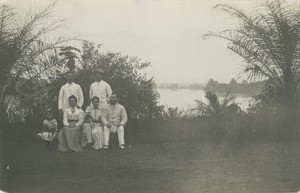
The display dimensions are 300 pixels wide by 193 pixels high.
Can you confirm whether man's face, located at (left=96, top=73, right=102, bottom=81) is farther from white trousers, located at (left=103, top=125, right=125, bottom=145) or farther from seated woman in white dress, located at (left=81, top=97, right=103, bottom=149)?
white trousers, located at (left=103, top=125, right=125, bottom=145)

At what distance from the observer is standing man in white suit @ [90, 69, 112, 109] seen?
28.3ft

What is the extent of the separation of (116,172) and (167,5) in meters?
Result: 2.54

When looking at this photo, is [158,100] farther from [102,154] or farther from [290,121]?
[290,121]

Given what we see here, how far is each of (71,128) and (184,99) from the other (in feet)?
5.96

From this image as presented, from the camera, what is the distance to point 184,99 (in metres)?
8.34

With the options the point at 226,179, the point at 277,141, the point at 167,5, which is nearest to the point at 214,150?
the point at 226,179

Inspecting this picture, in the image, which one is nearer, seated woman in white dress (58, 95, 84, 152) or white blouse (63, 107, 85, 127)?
seated woman in white dress (58, 95, 84, 152)

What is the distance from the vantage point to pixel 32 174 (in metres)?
7.83

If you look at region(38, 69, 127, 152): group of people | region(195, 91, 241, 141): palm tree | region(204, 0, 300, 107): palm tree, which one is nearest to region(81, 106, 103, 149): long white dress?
region(38, 69, 127, 152): group of people

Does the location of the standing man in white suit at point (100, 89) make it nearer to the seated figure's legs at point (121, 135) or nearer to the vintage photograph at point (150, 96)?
the vintage photograph at point (150, 96)

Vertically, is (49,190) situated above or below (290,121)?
below

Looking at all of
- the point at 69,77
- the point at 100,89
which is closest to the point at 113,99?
the point at 100,89

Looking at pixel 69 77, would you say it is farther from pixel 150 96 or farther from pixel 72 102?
pixel 150 96

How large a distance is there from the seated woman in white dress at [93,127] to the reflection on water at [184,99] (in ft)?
3.48
